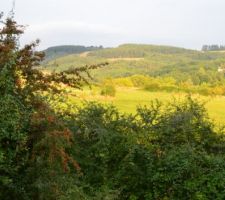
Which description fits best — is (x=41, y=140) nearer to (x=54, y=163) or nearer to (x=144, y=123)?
(x=54, y=163)

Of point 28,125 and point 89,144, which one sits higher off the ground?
point 28,125

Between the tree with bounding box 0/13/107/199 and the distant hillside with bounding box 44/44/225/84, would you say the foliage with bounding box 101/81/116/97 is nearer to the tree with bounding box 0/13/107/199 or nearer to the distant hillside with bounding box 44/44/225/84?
the tree with bounding box 0/13/107/199

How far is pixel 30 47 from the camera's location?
9.65 m

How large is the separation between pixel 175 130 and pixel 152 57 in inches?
7127

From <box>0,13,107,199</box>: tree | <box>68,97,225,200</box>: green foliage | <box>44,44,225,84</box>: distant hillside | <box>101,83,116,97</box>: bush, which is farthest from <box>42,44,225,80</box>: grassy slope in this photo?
<box>0,13,107,199</box>: tree

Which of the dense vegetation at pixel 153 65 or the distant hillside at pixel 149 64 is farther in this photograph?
the distant hillside at pixel 149 64

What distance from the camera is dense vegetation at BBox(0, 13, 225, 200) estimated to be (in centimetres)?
911

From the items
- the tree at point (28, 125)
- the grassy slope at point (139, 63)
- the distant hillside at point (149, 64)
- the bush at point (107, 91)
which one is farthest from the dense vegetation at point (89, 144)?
the grassy slope at point (139, 63)

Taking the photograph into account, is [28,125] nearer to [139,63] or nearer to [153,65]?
[153,65]

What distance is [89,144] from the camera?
477 inches

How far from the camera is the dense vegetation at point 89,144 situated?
29.9 feet

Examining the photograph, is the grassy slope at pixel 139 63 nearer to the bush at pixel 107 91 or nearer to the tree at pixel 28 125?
the bush at pixel 107 91

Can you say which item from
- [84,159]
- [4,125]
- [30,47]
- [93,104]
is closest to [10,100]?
[4,125]

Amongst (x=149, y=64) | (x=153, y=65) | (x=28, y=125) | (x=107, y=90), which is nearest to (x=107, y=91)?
(x=107, y=90)
